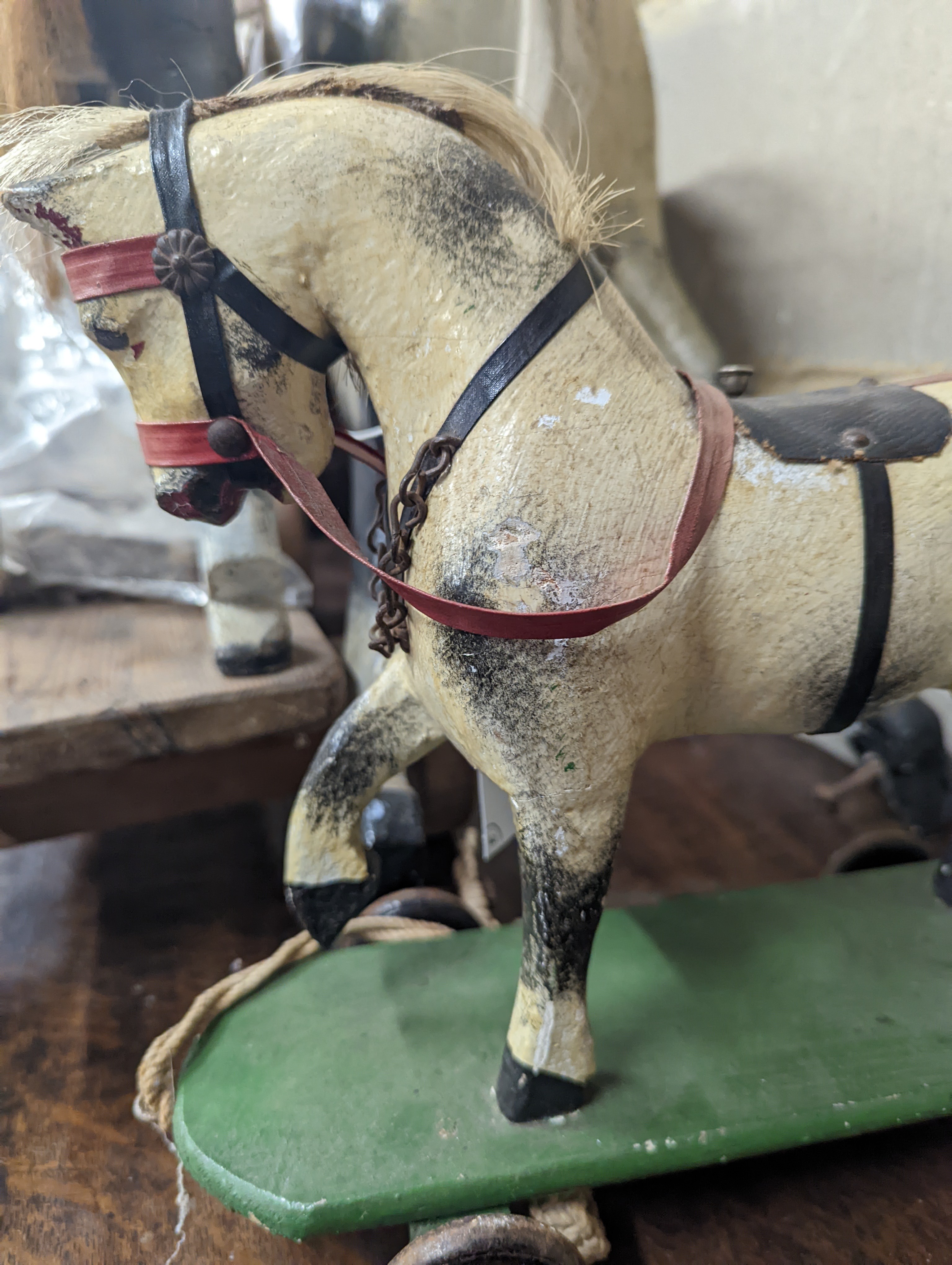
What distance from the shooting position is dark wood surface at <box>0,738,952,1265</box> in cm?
65

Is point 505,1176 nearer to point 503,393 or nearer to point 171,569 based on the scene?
point 503,393

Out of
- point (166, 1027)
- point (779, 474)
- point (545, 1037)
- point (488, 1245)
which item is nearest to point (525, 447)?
point (779, 474)

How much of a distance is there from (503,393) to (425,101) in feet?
0.74

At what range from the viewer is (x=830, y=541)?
55 centimetres

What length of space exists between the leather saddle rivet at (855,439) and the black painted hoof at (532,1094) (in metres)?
0.53

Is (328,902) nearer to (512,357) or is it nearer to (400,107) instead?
(512,357)

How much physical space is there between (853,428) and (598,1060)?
0.57 meters

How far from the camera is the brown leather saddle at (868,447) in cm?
56

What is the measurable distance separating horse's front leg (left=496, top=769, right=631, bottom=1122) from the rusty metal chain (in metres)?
0.17

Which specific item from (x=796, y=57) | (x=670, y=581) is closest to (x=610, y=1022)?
(x=670, y=581)

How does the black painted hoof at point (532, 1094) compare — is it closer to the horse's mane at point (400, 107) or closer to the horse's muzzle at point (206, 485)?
the horse's muzzle at point (206, 485)

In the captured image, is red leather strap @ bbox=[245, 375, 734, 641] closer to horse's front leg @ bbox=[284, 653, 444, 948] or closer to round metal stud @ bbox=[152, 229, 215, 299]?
round metal stud @ bbox=[152, 229, 215, 299]

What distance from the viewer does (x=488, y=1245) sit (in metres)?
0.55

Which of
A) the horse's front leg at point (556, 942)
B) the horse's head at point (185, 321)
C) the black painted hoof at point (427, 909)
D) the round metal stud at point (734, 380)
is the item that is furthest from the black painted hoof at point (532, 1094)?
the round metal stud at point (734, 380)
